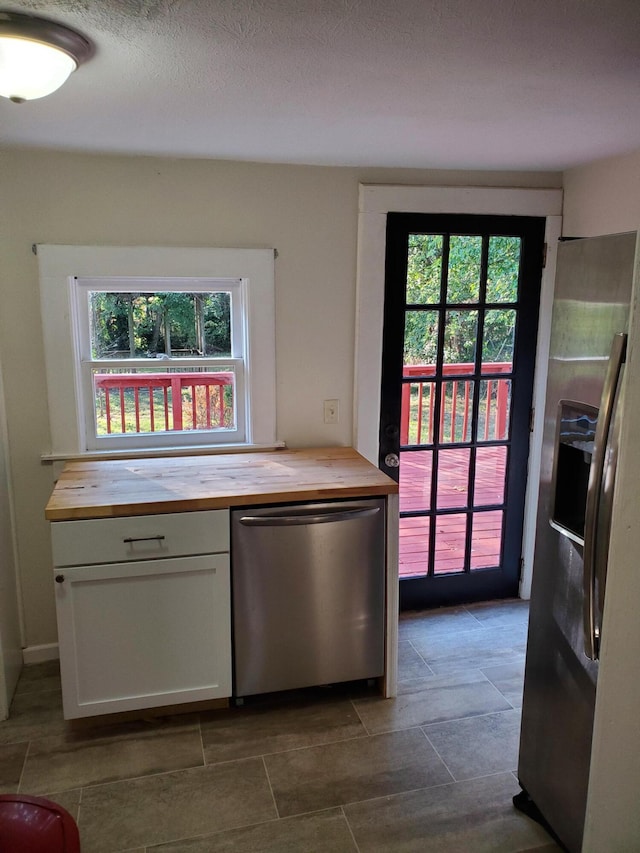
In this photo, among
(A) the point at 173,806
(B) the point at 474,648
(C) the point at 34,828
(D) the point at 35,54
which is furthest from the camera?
(B) the point at 474,648

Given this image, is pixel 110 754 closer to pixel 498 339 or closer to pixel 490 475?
pixel 490 475

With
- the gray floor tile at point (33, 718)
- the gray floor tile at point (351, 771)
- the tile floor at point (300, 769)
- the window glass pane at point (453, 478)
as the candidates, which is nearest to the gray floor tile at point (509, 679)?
the tile floor at point (300, 769)

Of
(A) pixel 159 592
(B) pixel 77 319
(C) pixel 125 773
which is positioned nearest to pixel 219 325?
(B) pixel 77 319

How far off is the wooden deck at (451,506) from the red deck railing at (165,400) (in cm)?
98

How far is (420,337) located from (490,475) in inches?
32.4

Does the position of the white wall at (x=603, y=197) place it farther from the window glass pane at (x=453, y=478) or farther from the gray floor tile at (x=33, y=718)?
the gray floor tile at (x=33, y=718)

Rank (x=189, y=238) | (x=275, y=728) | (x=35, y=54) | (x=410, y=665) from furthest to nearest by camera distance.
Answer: (x=410, y=665) < (x=189, y=238) < (x=275, y=728) < (x=35, y=54)

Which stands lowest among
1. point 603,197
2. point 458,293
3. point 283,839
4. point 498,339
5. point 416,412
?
point 283,839

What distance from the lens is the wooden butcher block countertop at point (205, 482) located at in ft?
7.70

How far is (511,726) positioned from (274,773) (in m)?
0.93

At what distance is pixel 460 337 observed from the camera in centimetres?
321

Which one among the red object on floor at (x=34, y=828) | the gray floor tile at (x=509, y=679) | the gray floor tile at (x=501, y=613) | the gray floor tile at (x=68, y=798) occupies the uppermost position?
the red object on floor at (x=34, y=828)

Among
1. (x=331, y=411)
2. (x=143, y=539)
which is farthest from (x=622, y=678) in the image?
(x=331, y=411)

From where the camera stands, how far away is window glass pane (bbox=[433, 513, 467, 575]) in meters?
3.42
